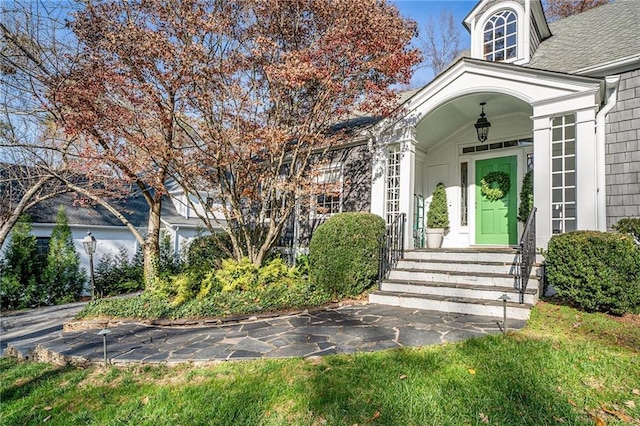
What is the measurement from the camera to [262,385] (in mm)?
2785

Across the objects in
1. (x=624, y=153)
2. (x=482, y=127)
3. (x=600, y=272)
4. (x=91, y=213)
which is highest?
(x=482, y=127)

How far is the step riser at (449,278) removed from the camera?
5.16 metres

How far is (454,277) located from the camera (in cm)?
558

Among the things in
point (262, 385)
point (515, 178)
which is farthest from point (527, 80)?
point (262, 385)

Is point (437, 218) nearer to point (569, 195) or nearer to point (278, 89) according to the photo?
→ point (569, 195)

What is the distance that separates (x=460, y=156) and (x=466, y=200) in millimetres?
1039

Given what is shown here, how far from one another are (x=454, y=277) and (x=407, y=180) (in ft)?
7.58

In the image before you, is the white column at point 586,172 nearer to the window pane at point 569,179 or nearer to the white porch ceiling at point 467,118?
the window pane at point 569,179

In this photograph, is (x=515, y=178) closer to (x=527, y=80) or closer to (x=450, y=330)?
(x=527, y=80)

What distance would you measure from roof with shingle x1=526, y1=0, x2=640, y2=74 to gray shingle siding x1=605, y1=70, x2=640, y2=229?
2.12ft

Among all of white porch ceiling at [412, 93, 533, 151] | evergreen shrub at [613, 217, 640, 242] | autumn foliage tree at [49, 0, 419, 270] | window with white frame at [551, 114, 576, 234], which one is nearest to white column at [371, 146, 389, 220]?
white porch ceiling at [412, 93, 533, 151]

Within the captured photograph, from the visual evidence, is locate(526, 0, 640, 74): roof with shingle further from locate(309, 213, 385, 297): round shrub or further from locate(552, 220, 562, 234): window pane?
locate(309, 213, 385, 297): round shrub

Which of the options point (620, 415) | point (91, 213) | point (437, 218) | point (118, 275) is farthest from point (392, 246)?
point (91, 213)

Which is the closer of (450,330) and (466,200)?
(450,330)
